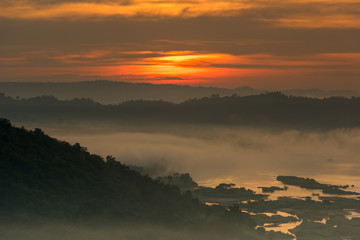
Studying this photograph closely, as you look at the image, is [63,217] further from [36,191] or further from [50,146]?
[50,146]

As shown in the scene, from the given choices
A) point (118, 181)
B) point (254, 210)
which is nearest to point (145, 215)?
point (118, 181)

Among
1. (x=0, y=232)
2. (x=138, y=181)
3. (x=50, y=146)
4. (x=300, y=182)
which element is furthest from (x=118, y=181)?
(x=300, y=182)

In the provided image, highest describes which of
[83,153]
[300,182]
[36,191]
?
[300,182]

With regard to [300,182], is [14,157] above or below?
below

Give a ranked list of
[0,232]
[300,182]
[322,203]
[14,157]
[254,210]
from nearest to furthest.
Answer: [0,232] < [14,157] < [254,210] < [322,203] < [300,182]

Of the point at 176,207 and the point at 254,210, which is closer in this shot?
the point at 176,207

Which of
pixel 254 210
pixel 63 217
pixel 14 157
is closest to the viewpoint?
pixel 63 217

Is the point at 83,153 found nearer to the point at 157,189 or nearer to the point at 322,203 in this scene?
the point at 157,189
